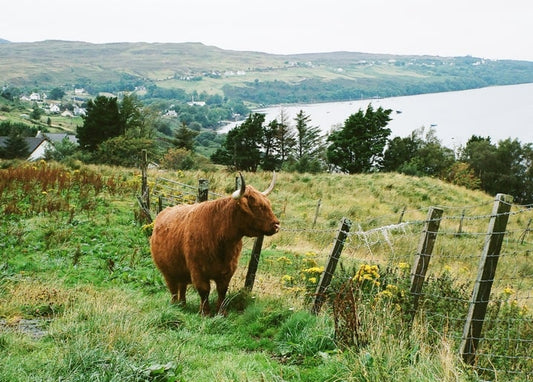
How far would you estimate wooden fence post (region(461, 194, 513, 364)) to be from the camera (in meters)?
4.43

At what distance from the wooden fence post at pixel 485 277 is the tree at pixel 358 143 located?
139ft

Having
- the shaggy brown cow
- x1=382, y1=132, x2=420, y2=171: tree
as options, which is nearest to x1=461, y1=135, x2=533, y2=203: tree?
x1=382, y1=132, x2=420, y2=171: tree

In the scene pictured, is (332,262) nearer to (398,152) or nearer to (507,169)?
(398,152)

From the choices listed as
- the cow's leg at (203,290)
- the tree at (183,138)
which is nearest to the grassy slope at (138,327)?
the cow's leg at (203,290)

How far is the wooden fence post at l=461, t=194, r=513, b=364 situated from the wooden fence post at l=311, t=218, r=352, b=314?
1989 mm

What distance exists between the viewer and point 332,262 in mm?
6242

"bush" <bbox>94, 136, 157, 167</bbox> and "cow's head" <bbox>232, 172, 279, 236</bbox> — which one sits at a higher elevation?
"cow's head" <bbox>232, 172, 279, 236</bbox>

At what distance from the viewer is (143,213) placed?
12602mm

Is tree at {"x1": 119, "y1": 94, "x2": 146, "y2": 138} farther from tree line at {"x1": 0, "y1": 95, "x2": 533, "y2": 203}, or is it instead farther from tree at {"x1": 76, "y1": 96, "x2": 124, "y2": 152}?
tree at {"x1": 76, "y1": 96, "x2": 124, "y2": 152}

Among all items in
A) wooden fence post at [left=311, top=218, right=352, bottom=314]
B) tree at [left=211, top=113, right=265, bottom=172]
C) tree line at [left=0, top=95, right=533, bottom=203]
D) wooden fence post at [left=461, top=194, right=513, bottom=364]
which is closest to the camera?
wooden fence post at [left=461, top=194, right=513, bottom=364]

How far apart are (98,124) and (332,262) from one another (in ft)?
133

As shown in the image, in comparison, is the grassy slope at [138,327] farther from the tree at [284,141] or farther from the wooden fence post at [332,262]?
the tree at [284,141]

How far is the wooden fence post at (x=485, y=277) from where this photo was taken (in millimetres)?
4426

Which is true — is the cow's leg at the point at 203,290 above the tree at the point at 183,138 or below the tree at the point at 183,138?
above
